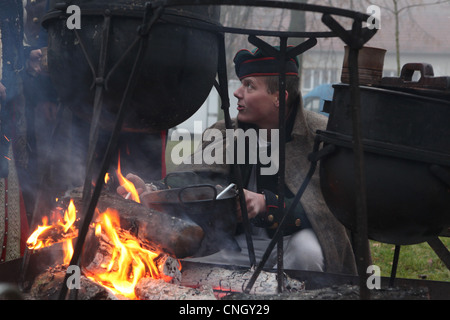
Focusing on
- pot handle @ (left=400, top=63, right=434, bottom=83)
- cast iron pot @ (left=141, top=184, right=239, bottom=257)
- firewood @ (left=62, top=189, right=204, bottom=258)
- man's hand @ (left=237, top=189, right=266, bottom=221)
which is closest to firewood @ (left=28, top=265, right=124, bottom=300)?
firewood @ (left=62, top=189, right=204, bottom=258)

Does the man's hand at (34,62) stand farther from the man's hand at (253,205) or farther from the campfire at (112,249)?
the man's hand at (253,205)

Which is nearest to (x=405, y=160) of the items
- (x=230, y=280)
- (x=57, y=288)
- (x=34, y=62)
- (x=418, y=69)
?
(x=418, y=69)

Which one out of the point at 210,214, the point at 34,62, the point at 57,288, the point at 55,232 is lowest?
the point at 57,288

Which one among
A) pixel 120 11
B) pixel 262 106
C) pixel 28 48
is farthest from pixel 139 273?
pixel 28 48

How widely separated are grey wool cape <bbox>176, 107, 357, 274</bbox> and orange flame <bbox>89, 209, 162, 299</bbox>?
1.11m

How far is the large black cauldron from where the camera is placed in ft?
6.70

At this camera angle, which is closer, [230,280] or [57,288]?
[57,288]

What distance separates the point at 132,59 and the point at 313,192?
5.39 ft

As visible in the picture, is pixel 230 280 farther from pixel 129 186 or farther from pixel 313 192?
pixel 313 192

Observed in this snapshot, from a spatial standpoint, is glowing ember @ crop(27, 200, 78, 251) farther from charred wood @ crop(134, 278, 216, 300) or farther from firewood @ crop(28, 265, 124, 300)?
charred wood @ crop(134, 278, 216, 300)

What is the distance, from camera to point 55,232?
97.1 inches

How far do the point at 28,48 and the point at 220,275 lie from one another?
213 cm
